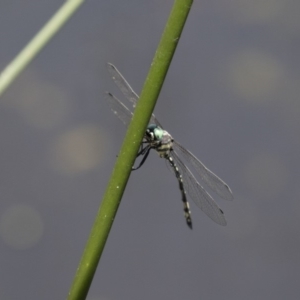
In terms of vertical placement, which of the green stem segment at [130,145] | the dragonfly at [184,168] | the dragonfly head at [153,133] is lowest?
the green stem segment at [130,145]

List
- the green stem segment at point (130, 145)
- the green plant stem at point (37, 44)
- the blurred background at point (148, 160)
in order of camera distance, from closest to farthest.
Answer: the green stem segment at point (130, 145)
the green plant stem at point (37, 44)
the blurred background at point (148, 160)

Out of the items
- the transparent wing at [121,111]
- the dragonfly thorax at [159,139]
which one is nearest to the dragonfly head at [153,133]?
the dragonfly thorax at [159,139]

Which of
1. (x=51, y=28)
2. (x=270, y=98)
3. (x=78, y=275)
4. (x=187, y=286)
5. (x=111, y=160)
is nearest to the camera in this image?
(x=78, y=275)

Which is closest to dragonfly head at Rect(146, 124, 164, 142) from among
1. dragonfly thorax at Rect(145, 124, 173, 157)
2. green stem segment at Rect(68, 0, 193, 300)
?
dragonfly thorax at Rect(145, 124, 173, 157)

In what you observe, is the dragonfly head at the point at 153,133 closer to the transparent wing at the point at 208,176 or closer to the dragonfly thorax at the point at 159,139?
the dragonfly thorax at the point at 159,139

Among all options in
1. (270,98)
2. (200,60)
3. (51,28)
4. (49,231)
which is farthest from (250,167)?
(51,28)

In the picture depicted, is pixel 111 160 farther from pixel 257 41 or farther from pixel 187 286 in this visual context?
pixel 257 41

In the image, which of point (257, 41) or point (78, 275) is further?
point (257, 41)

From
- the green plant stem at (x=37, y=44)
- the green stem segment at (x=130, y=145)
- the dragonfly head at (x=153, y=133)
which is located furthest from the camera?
the dragonfly head at (x=153, y=133)
